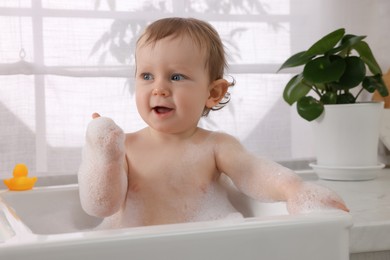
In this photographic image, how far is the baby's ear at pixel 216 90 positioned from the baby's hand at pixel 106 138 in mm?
254

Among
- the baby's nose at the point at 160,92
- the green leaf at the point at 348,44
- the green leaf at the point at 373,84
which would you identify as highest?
the green leaf at the point at 348,44

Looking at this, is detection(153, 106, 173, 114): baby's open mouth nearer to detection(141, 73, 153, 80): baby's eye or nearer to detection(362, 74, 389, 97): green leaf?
detection(141, 73, 153, 80): baby's eye

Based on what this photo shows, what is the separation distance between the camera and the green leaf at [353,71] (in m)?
1.31

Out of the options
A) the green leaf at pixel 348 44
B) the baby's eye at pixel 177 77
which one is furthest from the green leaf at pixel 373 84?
the baby's eye at pixel 177 77

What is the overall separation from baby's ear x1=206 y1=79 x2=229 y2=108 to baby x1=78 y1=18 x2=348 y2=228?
16 mm

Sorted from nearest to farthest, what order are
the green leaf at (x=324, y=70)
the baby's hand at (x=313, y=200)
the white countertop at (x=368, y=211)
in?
the baby's hand at (x=313, y=200) → the white countertop at (x=368, y=211) → the green leaf at (x=324, y=70)

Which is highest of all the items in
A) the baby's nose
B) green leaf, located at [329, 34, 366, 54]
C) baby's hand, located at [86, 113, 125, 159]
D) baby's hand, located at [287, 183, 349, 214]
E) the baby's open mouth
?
green leaf, located at [329, 34, 366, 54]

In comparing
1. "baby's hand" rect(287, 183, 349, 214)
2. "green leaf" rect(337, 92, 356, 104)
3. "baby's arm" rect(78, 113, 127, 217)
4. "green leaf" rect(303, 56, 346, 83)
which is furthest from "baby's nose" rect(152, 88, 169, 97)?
"green leaf" rect(337, 92, 356, 104)

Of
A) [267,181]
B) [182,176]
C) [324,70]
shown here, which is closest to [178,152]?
[182,176]

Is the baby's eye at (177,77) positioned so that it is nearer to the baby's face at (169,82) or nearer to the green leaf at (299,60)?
the baby's face at (169,82)

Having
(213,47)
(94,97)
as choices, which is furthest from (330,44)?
(94,97)

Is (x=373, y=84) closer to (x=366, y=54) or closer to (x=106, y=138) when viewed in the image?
(x=366, y=54)

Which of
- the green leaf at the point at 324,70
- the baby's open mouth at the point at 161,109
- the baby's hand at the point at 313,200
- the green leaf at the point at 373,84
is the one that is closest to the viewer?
the baby's hand at the point at 313,200

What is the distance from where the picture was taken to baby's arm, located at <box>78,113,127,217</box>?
71 centimetres
